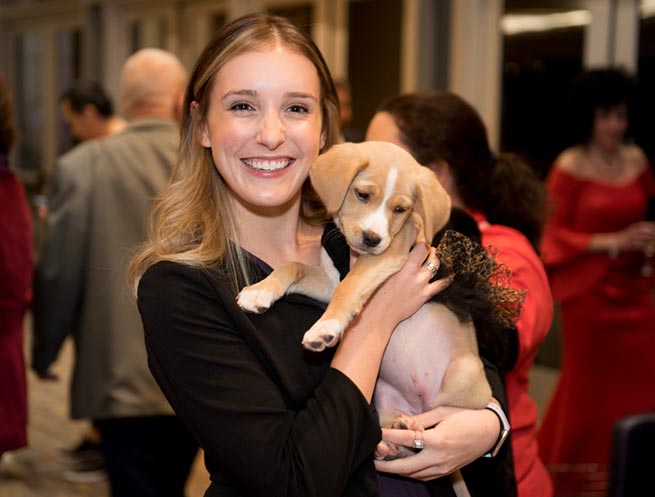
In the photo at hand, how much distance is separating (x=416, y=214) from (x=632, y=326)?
284 cm

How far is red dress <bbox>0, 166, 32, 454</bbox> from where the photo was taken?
9.74ft

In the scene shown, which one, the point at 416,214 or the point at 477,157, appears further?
the point at 477,157

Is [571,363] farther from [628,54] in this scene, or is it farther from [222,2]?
[222,2]

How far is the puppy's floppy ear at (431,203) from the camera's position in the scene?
61.7 inches

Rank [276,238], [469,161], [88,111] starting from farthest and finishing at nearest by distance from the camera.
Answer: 1. [88,111]
2. [469,161]
3. [276,238]

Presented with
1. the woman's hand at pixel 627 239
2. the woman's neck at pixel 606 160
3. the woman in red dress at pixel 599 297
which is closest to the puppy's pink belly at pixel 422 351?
the woman in red dress at pixel 599 297

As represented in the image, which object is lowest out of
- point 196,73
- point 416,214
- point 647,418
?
point 647,418

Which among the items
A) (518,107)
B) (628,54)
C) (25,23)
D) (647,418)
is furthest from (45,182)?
(647,418)

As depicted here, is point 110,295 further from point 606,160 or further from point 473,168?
point 606,160

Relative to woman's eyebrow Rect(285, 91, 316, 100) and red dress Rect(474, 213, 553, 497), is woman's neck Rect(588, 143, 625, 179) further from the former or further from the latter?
woman's eyebrow Rect(285, 91, 316, 100)

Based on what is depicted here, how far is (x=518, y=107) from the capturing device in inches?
223

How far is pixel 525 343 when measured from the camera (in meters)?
1.94

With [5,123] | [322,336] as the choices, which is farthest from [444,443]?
[5,123]

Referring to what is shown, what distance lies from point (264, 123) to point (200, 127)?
214 millimetres
